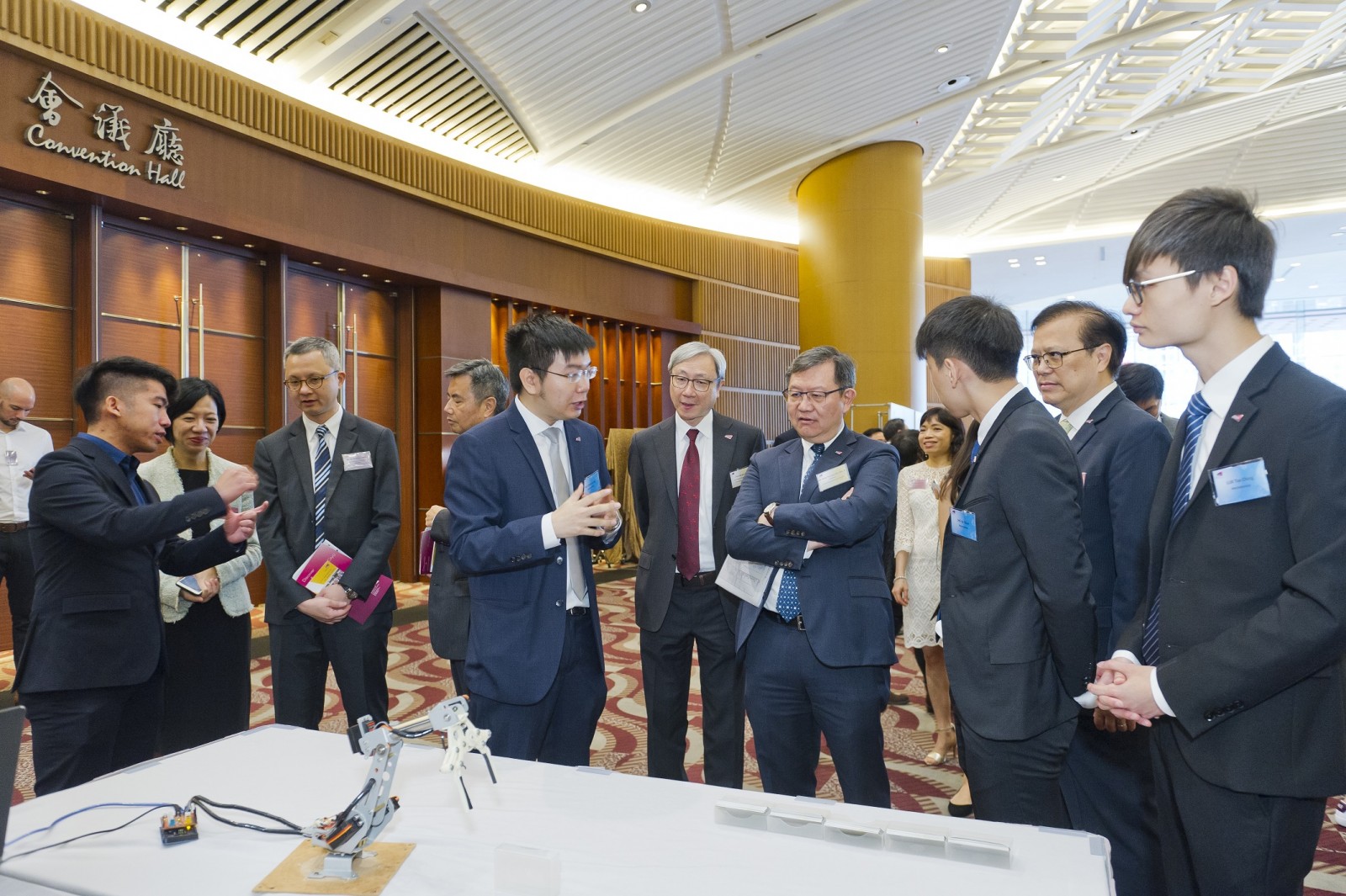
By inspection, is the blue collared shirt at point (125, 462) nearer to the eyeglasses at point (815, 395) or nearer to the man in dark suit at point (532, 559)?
the man in dark suit at point (532, 559)

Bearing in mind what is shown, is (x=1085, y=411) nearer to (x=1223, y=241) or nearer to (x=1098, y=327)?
(x=1098, y=327)

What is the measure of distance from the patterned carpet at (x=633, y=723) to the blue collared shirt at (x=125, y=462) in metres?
1.63

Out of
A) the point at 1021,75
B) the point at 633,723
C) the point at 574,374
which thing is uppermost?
the point at 1021,75

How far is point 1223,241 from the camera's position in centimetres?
144

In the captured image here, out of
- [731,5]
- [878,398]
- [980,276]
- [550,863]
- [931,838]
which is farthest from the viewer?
[980,276]

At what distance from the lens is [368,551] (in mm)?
2871

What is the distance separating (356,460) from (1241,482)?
2639 millimetres

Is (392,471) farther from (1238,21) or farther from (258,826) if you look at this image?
(1238,21)

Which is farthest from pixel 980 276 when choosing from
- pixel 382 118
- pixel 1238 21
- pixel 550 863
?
pixel 550 863

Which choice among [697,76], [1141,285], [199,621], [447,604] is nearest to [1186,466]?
[1141,285]

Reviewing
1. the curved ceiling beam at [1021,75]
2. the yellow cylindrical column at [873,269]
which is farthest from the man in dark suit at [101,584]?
the curved ceiling beam at [1021,75]

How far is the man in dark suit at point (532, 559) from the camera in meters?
2.09

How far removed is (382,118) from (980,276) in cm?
1322

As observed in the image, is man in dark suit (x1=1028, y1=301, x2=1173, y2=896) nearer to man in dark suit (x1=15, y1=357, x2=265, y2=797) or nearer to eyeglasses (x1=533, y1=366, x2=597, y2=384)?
eyeglasses (x1=533, y1=366, x2=597, y2=384)
